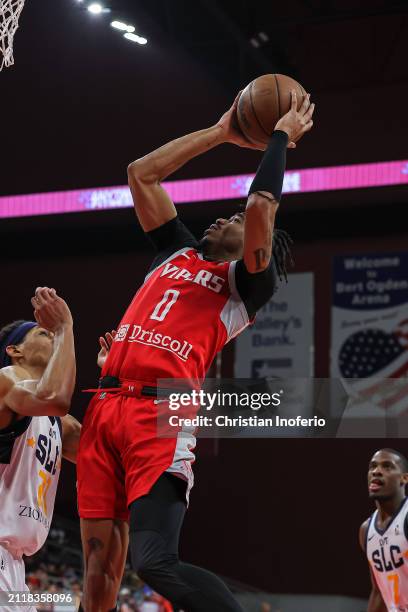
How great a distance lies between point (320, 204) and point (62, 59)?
4894 millimetres

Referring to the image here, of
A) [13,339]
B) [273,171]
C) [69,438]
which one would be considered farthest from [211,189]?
[273,171]

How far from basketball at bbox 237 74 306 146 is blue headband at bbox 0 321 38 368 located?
4.13ft

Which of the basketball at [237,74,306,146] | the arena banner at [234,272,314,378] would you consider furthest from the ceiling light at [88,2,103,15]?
the basketball at [237,74,306,146]

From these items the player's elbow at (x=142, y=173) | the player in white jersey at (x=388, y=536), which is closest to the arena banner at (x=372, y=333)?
the player in white jersey at (x=388, y=536)

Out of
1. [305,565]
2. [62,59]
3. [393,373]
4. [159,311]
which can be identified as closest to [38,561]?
[305,565]

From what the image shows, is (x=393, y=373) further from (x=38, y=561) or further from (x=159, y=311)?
Answer: (x=159, y=311)

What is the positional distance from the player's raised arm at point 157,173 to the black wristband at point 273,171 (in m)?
0.29

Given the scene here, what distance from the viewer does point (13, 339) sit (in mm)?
3994

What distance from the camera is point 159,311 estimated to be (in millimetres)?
3412

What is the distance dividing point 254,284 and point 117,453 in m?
0.81

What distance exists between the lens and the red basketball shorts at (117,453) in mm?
3166

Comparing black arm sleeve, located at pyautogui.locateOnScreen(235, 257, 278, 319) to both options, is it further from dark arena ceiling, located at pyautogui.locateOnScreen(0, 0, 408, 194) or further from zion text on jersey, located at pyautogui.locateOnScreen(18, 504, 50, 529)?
dark arena ceiling, located at pyautogui.locateOnScreen(0, 0, 408, 194)

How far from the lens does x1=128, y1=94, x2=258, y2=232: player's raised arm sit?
141 inches

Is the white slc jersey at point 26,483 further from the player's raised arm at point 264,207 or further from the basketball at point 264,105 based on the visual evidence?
the basketball at point 264,105
